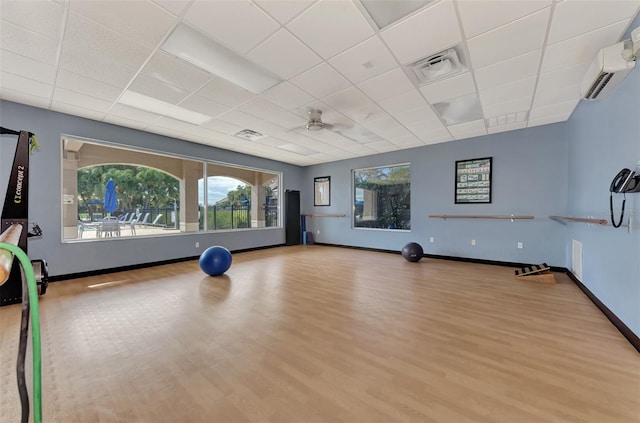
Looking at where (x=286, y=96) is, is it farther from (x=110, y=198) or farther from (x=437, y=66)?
(x=110, y=198)

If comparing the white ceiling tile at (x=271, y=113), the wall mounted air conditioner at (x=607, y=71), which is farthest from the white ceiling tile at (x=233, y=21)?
the wall mounted air conditioner at (x=607, y=71)

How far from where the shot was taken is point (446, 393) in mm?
1763

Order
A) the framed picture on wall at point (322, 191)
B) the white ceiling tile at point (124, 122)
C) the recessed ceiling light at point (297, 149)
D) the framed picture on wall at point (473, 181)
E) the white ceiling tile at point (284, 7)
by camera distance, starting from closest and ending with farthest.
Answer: the white ceiling tile at point (284, 7)
the white ceiling tile at point (124, 122)
the framed picture on wall at point (473, 181)
the recessed ceiling light at point (297, 149)
the framed picture on wall at point (322, 191)

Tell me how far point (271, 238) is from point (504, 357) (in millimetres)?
6655

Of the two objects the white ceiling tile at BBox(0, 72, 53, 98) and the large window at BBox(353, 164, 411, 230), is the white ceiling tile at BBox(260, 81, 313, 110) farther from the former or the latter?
the large window at BBox(353, 164, 411, 230)

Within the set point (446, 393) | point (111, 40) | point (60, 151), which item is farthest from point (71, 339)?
point (60, 151)

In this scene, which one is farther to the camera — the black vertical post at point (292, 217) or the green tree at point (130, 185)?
the black vertical post at point (292, 217)

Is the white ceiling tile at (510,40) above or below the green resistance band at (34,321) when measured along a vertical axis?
above

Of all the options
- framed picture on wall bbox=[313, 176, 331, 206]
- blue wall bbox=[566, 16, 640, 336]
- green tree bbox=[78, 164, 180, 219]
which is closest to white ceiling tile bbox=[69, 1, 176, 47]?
green tree bbox=[78, 164, 180, 219]

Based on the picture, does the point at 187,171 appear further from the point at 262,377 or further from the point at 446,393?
the point at 446,393

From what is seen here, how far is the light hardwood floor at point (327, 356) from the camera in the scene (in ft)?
5.40

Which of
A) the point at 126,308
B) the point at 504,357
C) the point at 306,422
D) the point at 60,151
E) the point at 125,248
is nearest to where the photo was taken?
the point at 306,422

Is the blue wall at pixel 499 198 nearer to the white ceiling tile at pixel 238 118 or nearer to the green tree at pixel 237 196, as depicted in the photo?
the green tree at pixel 237 196

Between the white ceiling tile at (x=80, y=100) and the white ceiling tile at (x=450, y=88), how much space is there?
454cm
